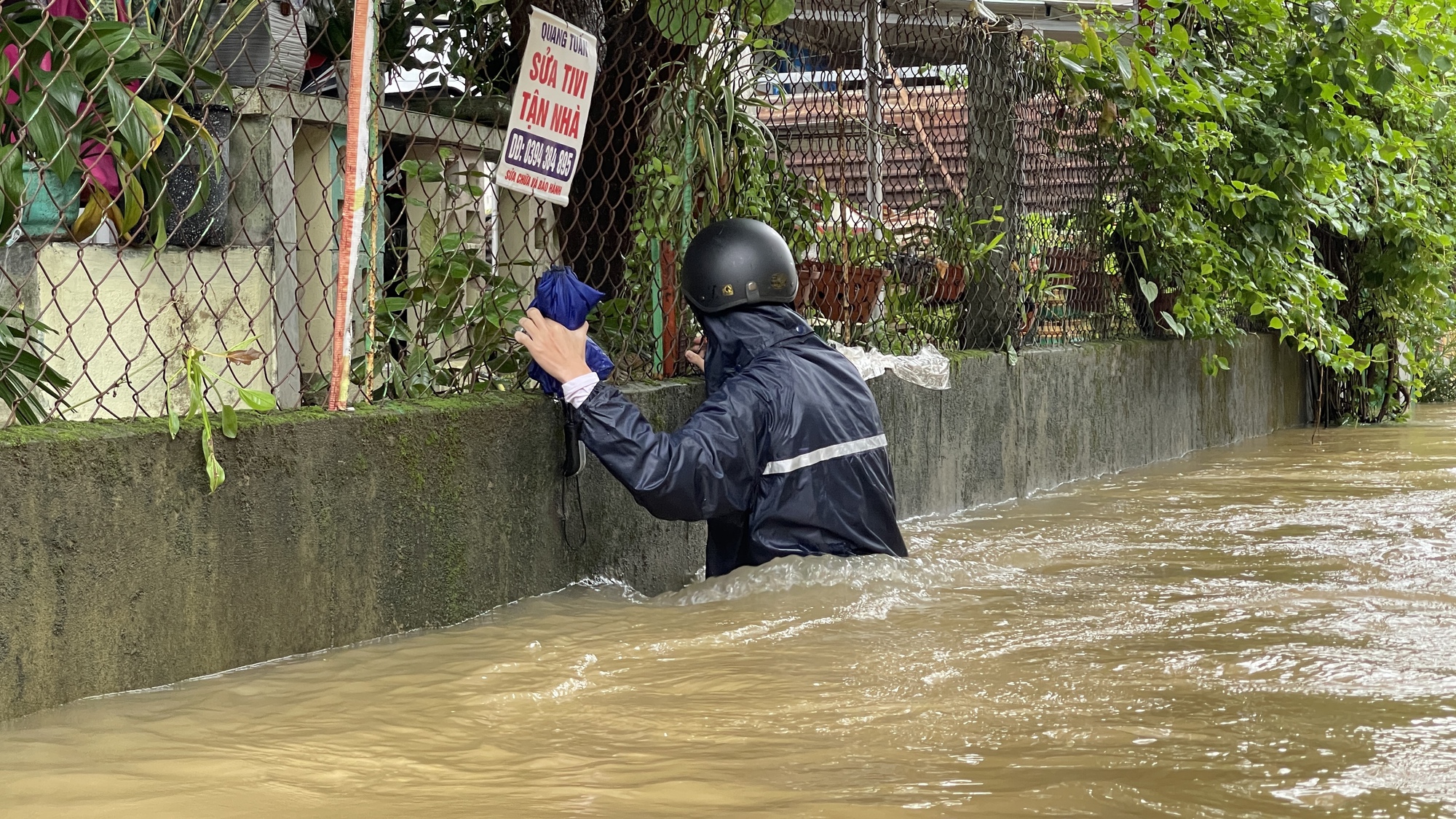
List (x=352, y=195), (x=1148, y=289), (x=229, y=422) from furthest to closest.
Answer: (x=1148, y=289) → (x=352, y=195) → (x=229, y=422)

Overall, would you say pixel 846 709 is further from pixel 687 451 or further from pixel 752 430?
pixel 752 430

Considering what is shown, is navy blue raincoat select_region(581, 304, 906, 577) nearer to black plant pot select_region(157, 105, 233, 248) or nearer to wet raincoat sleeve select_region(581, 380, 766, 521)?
wet raincoat sleeve select_region(581, 380, 766, 521)

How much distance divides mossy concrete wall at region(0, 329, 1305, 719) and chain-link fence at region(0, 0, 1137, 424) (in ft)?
0.68

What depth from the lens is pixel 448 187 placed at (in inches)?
174

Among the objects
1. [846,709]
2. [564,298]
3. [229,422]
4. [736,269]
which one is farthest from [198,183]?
[846,709]

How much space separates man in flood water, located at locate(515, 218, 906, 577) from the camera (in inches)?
165

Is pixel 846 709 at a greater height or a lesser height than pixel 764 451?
lesser

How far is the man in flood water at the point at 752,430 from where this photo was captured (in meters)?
4.20

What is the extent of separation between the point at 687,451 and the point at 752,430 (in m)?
0.31

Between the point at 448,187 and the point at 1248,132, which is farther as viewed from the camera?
the point at 1248,132

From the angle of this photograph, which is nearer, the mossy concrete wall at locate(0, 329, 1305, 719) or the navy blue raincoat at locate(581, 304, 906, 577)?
the mossy concrete wall at locate(0, 329, 1305, 719)

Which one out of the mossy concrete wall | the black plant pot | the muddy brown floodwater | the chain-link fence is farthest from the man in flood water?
the black plant pot

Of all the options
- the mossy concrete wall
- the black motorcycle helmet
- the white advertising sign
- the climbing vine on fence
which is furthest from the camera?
the climbing vine on fence

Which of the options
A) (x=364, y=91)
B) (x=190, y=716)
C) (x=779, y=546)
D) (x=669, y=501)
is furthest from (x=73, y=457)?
(x=779, y=546)
